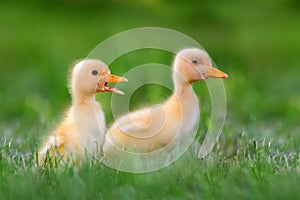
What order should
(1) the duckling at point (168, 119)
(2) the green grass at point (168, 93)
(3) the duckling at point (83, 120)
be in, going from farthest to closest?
(1) the duckling at point (168, 119) < (3) the duckling at point (83, 120) < (2) the green grass at point (168, 93)

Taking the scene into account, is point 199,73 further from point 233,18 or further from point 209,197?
point 233,18

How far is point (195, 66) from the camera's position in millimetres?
4891

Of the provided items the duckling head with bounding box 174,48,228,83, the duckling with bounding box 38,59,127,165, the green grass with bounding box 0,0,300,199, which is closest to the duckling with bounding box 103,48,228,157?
the duckling head with bounding box 174,48,228,83

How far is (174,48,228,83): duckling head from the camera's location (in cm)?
490

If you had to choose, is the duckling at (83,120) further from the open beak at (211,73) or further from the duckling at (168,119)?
the open beak at (211,73)

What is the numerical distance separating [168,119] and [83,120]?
595 mm

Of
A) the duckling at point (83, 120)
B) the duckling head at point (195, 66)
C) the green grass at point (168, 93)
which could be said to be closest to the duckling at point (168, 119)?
the duckling head at point (195, 66)

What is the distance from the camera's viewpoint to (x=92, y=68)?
4.41m

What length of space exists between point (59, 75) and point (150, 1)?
2.88 m

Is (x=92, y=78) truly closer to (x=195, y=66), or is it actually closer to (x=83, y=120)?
(x=83, y=120)

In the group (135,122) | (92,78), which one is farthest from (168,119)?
(92,78)

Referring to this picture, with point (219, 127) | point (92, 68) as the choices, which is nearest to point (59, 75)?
point (219, 127)

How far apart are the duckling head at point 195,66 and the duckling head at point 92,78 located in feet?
2.05

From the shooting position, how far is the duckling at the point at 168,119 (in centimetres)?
462
